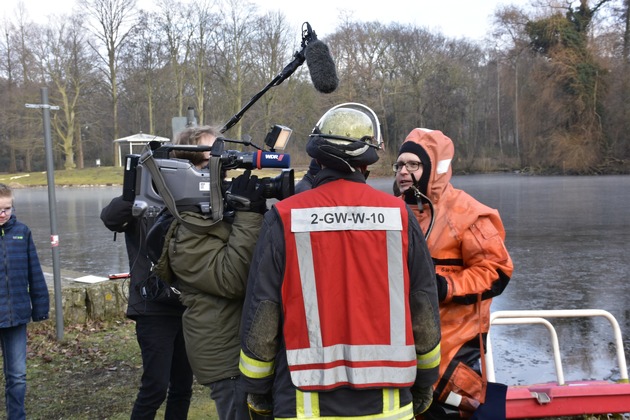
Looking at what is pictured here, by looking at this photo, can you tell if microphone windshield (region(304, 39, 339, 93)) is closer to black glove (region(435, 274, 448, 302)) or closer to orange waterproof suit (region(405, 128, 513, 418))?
orange waterproof suit (region(405, 128, 513, 418))

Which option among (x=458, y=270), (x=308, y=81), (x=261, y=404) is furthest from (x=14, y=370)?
(x=308, y=81)

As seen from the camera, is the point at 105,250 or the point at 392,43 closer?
the point at 105,250

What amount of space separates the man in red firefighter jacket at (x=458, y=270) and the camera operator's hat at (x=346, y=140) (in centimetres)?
89

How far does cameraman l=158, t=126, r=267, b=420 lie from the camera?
246 cm

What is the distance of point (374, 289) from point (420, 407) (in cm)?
60

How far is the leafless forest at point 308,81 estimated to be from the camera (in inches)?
1694

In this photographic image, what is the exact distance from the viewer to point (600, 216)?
16.7 meters

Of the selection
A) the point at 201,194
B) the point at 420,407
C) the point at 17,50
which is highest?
the point at 17,50

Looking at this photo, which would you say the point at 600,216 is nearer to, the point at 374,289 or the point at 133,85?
the point at 374,289

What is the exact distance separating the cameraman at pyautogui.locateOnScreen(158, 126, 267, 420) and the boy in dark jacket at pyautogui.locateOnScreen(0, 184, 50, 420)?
73.6 inches

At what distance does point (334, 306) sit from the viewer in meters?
2.12

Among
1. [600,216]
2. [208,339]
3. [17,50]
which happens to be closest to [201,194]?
[208,339]

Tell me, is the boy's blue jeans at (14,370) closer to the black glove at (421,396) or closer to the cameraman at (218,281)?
the cameraman at (218,281)

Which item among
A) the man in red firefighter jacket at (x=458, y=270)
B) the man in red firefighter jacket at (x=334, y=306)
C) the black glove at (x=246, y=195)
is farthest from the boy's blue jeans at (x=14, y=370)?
the man in red firefighter jacket at (x=458, y=270)
